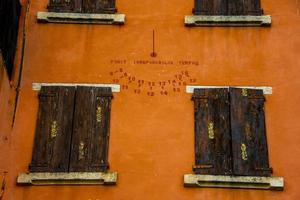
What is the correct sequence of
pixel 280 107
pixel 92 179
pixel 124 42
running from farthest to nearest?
pixel 124 42 → pixel 280 107 → pixel 92 179

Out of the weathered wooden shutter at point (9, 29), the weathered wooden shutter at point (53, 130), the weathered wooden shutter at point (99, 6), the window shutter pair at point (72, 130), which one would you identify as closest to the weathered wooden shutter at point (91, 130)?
the window shutter pair at point (72, 130)

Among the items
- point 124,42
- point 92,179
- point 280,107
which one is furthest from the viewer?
point 124,42

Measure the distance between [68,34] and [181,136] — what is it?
301 centimetres

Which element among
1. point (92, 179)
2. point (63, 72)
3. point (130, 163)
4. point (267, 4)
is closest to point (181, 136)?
point (130, 163)

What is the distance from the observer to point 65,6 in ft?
37.0

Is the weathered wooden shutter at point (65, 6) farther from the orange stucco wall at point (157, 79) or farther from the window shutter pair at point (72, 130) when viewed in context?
the window shutter pair at point (72, 130)

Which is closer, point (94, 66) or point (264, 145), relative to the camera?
point (264, 145)

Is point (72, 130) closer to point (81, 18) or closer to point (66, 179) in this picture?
point (66, 179)

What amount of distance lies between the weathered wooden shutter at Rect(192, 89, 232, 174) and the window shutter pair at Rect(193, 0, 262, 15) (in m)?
1.75

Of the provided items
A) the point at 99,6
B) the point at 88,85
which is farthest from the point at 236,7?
the point at 88,85

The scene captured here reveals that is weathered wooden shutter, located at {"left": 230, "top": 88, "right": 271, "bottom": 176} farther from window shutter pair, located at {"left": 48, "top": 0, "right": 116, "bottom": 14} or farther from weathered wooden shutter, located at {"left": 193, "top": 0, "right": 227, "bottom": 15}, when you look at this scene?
window shutter pair, located at {"left": 48, "top": 0, "right": 116, "bottom": 14}

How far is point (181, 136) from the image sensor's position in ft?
32.9

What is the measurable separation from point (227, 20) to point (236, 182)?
10.7ft

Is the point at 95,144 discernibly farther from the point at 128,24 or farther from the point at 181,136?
the point at 128,24
